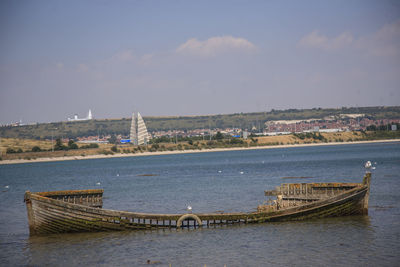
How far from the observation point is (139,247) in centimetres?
2789

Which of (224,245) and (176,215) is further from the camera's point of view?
(176,215)

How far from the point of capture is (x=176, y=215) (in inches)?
1224

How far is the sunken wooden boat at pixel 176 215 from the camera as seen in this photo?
99.2ft

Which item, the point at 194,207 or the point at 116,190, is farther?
the point at 116,190

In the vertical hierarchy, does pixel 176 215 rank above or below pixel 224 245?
above

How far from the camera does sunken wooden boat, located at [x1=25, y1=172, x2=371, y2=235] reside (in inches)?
1191

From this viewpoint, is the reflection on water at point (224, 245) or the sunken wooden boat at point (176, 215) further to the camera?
the sunken wooden boat at point (176, 215)

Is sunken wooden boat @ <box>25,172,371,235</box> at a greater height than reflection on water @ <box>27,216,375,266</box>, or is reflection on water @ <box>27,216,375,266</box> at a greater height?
sunken wooden boat @ <box>25,172,371,235</box>

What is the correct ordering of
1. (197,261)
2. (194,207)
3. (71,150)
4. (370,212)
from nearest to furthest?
(197,261)
(370,212)
(194,207)
(71,150)

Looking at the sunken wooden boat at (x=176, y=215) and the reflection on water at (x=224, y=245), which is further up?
the sunken wooden boat at (x=176, y=215)

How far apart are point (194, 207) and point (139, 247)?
14.9m

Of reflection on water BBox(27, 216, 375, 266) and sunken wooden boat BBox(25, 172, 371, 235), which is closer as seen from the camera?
reflection on water BBox(27, 216, 375, 266)

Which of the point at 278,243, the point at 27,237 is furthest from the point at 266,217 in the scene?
the point at 27,237

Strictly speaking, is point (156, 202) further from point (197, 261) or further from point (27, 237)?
point (197, 261)
